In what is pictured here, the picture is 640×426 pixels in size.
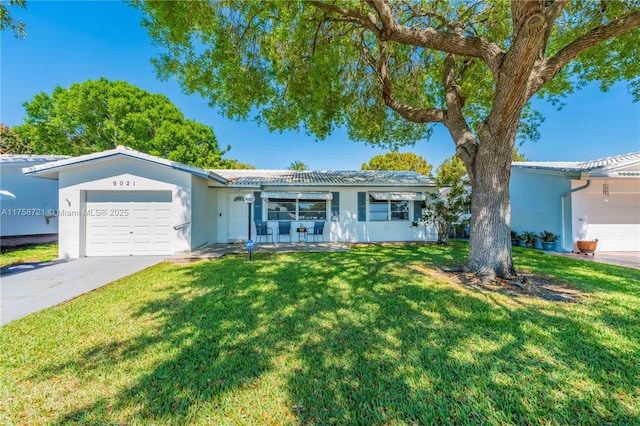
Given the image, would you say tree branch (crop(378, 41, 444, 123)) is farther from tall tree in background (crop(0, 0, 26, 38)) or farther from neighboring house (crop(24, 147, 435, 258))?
tall tree in background (crop(0, 0, 26, 38))

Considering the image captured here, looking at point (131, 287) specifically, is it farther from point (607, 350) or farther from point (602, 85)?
point (602, 85)

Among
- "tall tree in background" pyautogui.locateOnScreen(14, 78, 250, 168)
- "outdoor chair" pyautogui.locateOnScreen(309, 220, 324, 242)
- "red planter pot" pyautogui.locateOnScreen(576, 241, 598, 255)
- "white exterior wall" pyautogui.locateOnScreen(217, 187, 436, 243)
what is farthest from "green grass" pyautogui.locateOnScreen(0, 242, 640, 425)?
"tall tree in background" pyautogui.locateOnScreen(14, 78, 250, 168)

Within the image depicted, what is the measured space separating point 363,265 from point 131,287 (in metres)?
6.39

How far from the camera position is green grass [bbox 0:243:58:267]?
31.0 ft

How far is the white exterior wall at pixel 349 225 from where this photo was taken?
13430 millimetres

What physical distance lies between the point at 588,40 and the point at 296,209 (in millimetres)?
11390

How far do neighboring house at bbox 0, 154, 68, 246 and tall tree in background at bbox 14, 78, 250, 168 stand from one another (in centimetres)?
1080

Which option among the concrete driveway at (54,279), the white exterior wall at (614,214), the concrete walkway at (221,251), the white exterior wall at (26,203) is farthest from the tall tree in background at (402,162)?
the white exterior wall at (26,203)

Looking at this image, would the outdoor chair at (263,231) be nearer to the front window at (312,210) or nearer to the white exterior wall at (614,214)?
the front window at (312,210)

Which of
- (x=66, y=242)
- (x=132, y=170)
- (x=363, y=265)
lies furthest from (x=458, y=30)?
(x=66, y=242)

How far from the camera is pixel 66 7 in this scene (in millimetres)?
9883

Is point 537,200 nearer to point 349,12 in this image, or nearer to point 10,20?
point 349,12

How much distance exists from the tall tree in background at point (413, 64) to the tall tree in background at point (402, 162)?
2482cm

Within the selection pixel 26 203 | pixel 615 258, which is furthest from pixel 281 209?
pixel 615 258
